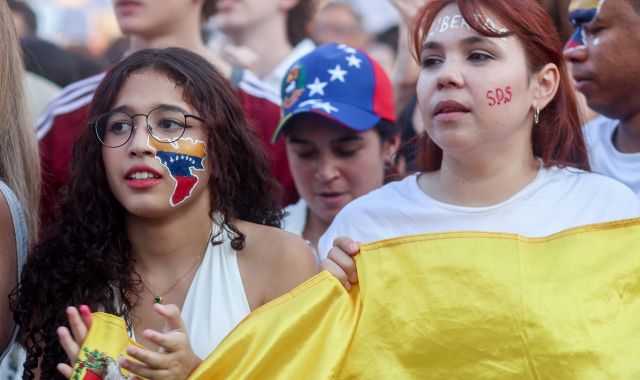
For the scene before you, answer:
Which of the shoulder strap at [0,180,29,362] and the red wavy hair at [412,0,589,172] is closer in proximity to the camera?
the red wavy hair at [412,0,589,172]

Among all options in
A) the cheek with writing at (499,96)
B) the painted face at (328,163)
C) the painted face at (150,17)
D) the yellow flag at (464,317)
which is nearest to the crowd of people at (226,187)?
the cheek with writing at (499,96)

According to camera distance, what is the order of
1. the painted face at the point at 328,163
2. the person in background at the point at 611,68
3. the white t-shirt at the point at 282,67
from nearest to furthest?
the person in background at the point at 611,68 < the painted face at the point at 328,163 < the white t-shirt at the point at 282,67

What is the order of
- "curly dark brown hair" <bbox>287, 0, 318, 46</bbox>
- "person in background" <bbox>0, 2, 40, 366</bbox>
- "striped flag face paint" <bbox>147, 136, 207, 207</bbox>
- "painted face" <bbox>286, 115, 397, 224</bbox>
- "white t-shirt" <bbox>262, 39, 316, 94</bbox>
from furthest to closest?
1. "curly dark brown hair" <bbox>287, 0, 318, 46</bbox>
2. "white t-shirt" <bbox>262, 39, 316, 94</bbox>
3. "painted face" <bbox>286, 115, 397, 224</bbox>
4. "person in background" <bbox>0, 2, 40, 366</bbox>
5. "striped flag face paint" <bbox>147, 136, 207, 207</bbox>

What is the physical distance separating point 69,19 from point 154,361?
21.9ft

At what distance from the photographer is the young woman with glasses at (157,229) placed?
3152 millimetres

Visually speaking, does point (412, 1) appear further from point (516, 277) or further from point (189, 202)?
point (516, 277)

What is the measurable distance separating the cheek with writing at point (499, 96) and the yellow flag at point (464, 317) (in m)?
0.43

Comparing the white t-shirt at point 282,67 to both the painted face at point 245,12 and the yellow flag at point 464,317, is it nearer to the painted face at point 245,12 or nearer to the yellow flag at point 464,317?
the painted face at point 245,12

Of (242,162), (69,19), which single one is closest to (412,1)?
(242,162)

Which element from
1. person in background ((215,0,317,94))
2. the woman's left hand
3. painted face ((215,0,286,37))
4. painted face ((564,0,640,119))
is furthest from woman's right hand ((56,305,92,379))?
painted face ((215,0,286,37))

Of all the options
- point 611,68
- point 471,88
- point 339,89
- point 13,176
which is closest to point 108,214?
point 13,176

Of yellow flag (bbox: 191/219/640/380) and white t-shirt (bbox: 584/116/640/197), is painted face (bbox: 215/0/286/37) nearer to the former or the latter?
white t-shirt (bbox: 584/116/640/197)

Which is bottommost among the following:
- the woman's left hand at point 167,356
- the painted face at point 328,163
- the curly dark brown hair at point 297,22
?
the woman's left hand at point 167,356

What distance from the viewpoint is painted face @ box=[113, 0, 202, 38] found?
466 centimetres
